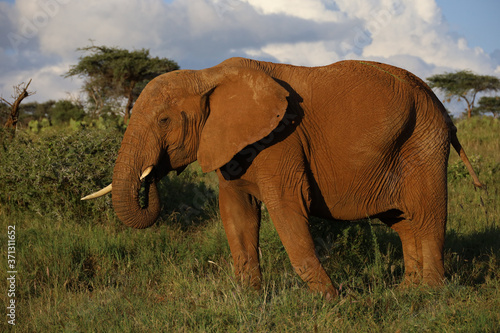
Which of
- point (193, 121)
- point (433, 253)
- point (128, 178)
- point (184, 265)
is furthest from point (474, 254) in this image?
point (128, 178)

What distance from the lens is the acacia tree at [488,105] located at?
3291 centimetres

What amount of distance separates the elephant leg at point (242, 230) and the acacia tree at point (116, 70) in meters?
24.6

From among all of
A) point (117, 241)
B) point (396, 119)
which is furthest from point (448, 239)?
point (117, 241)

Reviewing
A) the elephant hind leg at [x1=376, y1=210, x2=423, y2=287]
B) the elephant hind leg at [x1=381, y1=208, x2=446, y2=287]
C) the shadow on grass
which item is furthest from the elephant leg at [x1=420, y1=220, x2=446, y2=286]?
the shadow on grass

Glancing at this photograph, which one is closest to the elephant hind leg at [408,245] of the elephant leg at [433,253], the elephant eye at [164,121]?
the elephant leg at [433,253]

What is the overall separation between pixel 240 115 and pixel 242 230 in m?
1.27

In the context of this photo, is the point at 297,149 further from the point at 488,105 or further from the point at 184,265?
the point at 488,105

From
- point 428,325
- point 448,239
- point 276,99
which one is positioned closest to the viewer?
point 428,325

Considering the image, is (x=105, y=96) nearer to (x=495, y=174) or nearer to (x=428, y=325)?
(x=495, y=174)

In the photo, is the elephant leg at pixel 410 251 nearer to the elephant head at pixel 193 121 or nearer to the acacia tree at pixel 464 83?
the elephant head at pixel 193 121

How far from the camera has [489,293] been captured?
4543 millimetres

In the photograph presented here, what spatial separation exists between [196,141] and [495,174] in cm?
823

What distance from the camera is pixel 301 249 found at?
13.7 ft

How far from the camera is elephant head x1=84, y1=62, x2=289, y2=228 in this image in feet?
13.5
